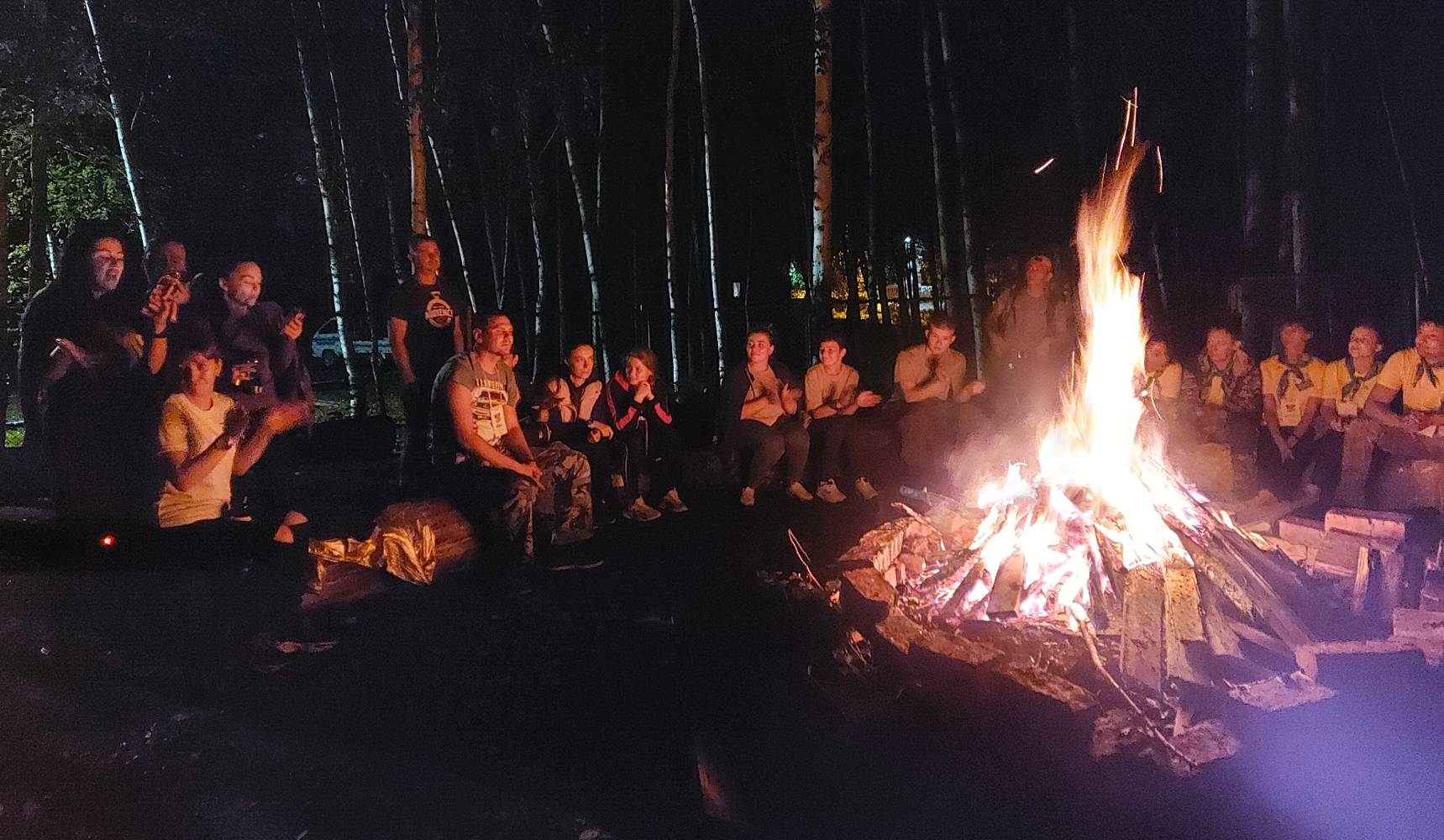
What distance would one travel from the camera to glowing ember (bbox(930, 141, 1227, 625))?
4141mm

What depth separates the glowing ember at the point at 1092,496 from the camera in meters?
4.14

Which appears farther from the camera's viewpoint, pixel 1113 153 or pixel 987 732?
A: pixel 1113 153

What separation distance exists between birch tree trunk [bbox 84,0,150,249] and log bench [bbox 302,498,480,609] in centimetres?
814

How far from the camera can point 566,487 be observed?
6207 mm

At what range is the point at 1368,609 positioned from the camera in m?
4.31

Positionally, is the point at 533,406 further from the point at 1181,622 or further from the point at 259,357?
the point at 1181,622

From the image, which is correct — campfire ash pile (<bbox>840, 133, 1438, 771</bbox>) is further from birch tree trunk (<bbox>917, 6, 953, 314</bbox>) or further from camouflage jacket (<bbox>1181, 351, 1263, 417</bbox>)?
birch tree trunk (<bbox>917, 6, 953, 314</bbox>)

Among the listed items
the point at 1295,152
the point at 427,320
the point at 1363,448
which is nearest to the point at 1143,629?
the point at 1363,448

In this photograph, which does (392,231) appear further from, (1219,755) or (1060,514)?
(1219,755)

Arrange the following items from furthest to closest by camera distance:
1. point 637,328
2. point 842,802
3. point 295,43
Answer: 1. point 295,43
2. point 637,328
3. point 842,802

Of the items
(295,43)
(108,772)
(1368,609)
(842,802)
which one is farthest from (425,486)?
(295,43)

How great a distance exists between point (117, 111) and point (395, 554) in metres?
9.55

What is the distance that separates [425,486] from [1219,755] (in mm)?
5570

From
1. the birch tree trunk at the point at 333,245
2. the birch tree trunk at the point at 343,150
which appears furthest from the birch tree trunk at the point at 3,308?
the birch tree trunk at the point at 343,150
